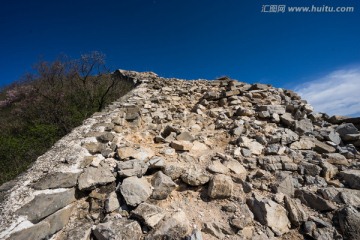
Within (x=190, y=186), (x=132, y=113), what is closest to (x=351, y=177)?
(x=190, y=186)

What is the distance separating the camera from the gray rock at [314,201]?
2611mm

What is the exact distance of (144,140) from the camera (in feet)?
14.7

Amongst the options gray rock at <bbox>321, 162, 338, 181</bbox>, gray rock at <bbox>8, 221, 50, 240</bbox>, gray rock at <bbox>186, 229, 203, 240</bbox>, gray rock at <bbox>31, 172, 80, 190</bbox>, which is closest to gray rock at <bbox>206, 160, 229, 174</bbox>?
gray rock at <bbox>186, 229, 203, 240</bbox>

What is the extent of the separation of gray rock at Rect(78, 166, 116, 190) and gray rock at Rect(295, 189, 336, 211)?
2812 mm

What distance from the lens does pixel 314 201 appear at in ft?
8.92

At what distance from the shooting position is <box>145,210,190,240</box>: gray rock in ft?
7.20

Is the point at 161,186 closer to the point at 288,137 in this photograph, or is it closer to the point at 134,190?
the point at 134,190

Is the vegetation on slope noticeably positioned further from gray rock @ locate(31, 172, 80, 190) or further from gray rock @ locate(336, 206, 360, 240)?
gray rock @ locate(336, 206, 360, 240)

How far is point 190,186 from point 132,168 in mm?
970

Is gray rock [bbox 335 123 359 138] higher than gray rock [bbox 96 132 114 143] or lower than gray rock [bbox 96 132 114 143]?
higher

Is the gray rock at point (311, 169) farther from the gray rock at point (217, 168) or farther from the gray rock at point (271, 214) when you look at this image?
the gray rock at point (217, 168)

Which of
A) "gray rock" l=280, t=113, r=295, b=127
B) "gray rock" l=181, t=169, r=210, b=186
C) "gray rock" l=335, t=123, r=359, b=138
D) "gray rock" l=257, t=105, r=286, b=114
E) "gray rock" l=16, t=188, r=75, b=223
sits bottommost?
"gray rock" l=16, t=188, r=75, b=223

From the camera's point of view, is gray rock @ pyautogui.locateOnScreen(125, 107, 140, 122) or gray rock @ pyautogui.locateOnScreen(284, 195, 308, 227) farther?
gray rock @ pyautogui.locateOnScreen(125, 107, 140, 122)

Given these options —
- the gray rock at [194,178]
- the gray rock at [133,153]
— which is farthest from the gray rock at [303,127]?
the gray rock at [133,153]
